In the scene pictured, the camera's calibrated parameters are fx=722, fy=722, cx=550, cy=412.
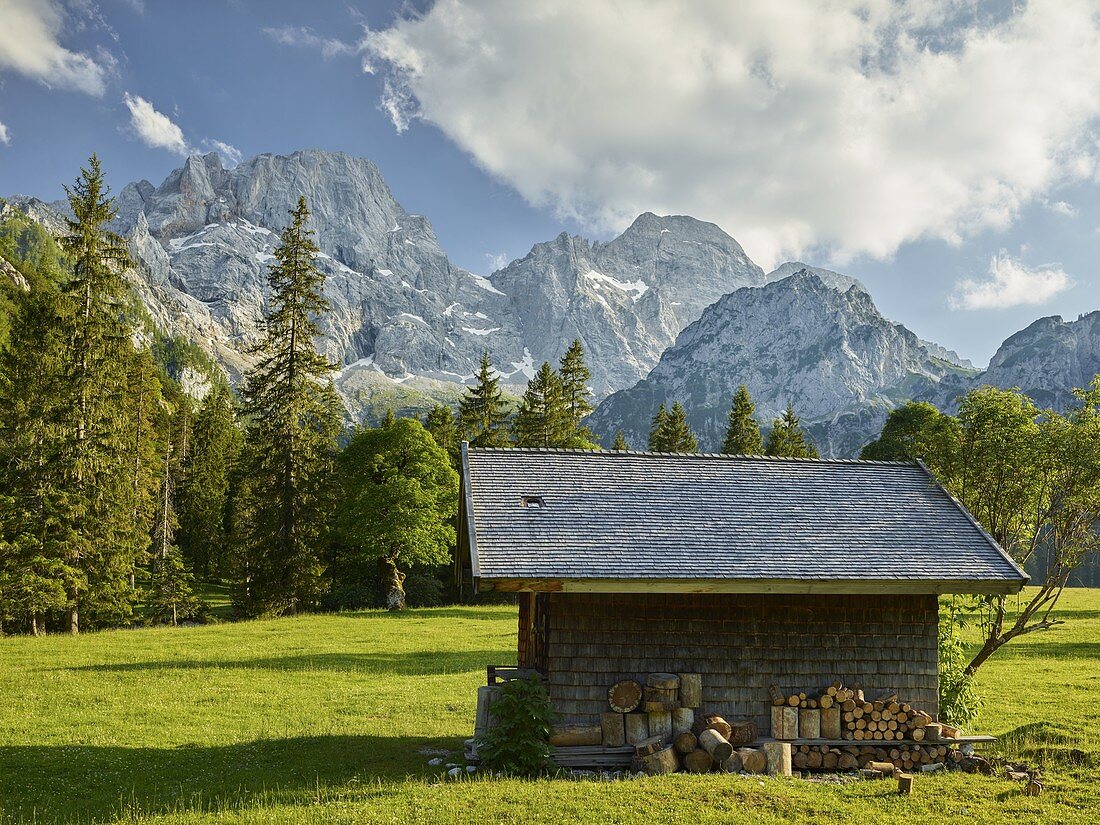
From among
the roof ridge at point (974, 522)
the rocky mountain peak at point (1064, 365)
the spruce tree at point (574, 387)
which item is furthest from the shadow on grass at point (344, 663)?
the rocky mountain peak at point (1064, 365)

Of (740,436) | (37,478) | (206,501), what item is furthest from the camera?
(206,501)

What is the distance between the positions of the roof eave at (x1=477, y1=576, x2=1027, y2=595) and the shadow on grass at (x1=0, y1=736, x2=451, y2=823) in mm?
3621

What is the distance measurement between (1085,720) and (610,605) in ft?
36.5

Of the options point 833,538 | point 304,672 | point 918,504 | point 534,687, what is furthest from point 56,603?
point 918,504

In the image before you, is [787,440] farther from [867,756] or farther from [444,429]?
[867,756]

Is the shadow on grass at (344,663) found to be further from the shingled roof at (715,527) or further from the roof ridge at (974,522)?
the roof ridge at (974,522)

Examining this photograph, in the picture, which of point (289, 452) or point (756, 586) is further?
point (289, 452)

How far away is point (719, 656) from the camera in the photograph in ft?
42.2

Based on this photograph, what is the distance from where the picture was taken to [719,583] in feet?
39.4

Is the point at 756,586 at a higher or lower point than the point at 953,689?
higher

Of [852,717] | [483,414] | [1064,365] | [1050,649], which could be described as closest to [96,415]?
[852,717]

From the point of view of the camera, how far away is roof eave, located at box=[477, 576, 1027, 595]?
11609mm

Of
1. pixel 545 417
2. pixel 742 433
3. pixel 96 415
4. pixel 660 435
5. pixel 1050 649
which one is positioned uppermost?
pixel 545 417

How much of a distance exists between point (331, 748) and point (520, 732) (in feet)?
12.8
